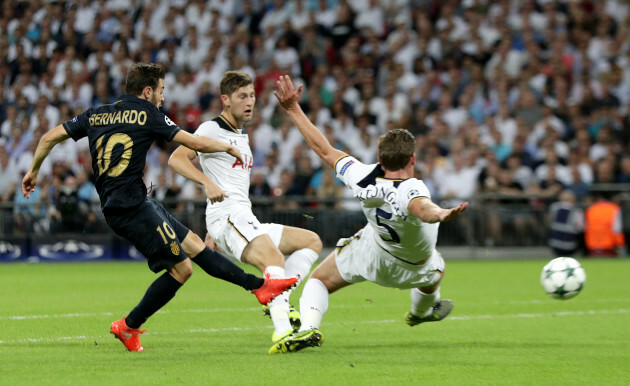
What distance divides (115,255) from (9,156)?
3865 mm

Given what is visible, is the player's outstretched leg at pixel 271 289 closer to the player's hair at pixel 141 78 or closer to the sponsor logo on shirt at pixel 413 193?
the sponsor logo on shirt at pixel 413 193

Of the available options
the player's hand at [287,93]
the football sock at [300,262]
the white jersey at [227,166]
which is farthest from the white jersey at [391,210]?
the white jersey at [227,166]

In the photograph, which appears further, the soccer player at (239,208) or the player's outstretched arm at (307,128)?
the soccer player at (239,208)

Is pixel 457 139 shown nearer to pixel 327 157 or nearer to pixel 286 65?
pixel 286 65

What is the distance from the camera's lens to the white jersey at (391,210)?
6461 mm

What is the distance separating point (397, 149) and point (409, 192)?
0.34 m

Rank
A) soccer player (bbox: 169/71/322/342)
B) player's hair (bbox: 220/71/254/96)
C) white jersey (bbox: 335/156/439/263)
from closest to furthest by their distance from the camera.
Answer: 1. white jersey (bbox: 335/156/439/263)
2. soccer player (bbox: 169/71/322/342)
3. player's hair (bbox: 220/71/254/96)

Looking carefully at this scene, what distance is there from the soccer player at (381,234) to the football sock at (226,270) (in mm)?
428

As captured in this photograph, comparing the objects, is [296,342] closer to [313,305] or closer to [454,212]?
[313,305]

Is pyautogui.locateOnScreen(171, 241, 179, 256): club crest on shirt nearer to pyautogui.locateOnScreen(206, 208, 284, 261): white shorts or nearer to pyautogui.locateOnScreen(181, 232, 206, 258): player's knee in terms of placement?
pyautogui.locateOnScreen(181, 232, 206, 258): player's knee

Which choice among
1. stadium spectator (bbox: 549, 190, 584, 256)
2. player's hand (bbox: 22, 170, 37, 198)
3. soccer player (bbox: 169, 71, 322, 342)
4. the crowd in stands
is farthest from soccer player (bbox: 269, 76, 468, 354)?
stadium spectator (bbox: 549, 190, 584, 256)

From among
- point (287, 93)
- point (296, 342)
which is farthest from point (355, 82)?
point (296, 342)

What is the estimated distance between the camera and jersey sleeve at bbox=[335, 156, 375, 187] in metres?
6.74

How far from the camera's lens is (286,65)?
67.2ft
